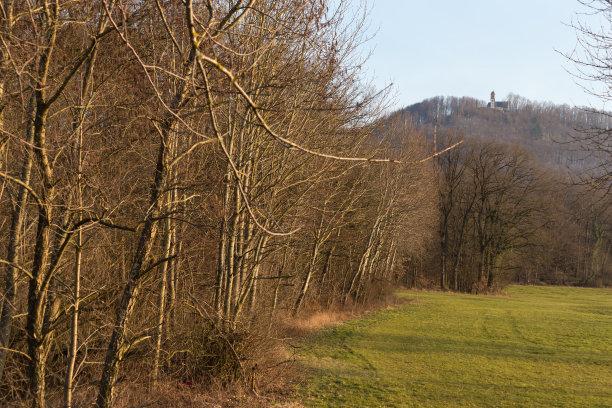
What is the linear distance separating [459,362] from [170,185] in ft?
34.3

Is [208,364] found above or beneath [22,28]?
beneath

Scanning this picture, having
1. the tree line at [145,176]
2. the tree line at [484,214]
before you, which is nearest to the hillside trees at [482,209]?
the tree line at [484,214]

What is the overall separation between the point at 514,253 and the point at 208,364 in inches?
1487

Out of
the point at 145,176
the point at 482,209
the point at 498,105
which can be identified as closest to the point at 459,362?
the point at 145,176

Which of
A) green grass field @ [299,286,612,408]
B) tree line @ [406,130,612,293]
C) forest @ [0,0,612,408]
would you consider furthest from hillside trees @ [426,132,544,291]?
forest @ [0,0,612,408]

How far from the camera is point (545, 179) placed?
135 ft

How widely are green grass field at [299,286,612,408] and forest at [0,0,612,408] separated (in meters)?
1.80

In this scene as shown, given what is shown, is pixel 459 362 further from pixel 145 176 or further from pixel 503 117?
pixel 503 117

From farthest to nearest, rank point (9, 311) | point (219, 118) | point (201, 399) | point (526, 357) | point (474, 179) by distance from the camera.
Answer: point (474, 179) < point (526, 357) < point (219, 118) < point (201, 399) < point (9, 311)

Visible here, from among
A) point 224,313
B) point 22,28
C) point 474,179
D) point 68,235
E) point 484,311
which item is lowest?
point 484,311

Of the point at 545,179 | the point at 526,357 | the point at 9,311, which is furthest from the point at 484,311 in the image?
the point at 9,311

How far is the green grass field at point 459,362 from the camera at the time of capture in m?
9.74

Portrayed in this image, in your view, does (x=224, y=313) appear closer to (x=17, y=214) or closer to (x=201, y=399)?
(x=201, y=399)

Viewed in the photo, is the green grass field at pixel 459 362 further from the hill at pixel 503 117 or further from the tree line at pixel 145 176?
the hill at pixel 503 117
